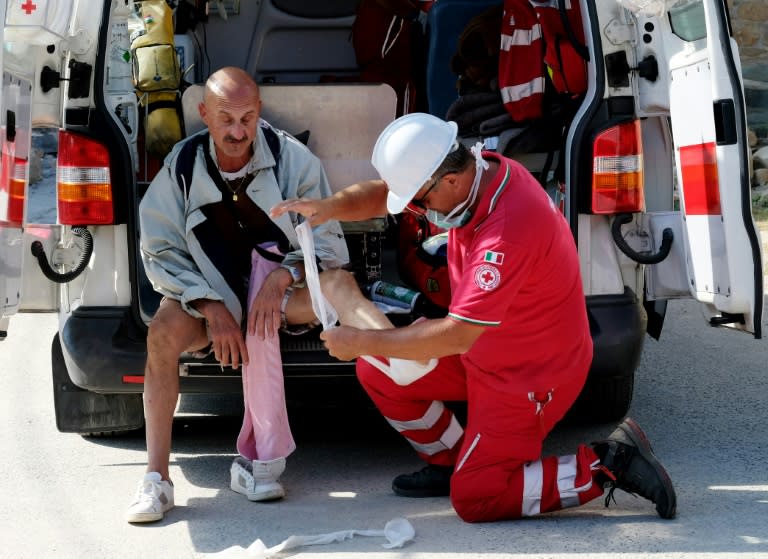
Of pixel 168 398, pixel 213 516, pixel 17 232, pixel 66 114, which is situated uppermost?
pixel 66 114

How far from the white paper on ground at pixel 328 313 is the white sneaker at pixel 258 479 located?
0.50 metres

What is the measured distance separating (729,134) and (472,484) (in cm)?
136

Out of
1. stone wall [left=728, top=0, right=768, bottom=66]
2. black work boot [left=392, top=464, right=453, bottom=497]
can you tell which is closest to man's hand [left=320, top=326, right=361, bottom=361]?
black work boot [left=392, top=464, right=453, bottom=497]

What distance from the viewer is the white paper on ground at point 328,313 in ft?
13.8

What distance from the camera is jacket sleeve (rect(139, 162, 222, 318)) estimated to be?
4477 mm

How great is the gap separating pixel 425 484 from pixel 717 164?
1378mm

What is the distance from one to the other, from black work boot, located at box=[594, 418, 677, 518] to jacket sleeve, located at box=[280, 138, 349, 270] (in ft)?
3.53

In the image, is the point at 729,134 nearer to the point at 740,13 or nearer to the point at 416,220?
the point at 416,220

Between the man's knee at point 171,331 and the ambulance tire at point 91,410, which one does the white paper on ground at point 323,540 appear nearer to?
the man's knee at point 171,331

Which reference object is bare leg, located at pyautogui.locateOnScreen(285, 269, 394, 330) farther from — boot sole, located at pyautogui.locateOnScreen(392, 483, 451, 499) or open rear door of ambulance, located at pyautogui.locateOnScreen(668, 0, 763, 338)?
open rear door of ambulance, located at pyautogui.locateOnScreen(668, 0, 763, 338)

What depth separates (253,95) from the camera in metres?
4.64

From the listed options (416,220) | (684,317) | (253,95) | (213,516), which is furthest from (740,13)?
(213,516)

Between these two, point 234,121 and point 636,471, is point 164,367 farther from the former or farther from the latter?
point 636,471

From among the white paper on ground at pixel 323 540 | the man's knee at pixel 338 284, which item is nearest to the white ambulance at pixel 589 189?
the man's knee at pixel 338 284
